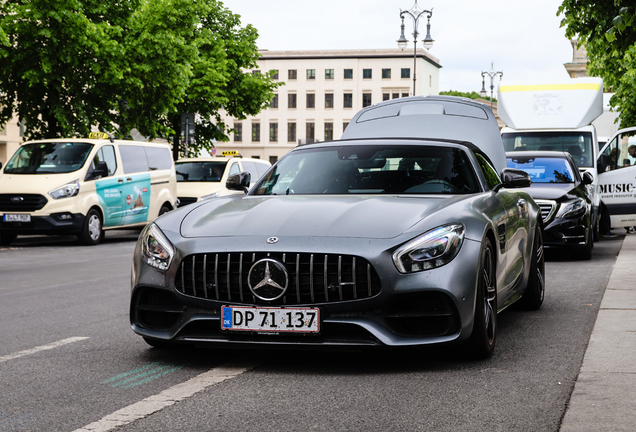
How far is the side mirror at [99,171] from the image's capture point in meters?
17.5

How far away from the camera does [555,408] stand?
4.16 metres

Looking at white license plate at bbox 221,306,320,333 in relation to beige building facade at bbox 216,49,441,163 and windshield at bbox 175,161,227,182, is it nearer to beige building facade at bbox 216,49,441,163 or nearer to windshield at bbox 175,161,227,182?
windshield at bbox 175,161,227,182

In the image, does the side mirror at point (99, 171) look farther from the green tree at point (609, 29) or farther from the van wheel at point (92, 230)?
the green tree at point (609, 29)

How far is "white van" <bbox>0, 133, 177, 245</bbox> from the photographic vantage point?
16.7 metres

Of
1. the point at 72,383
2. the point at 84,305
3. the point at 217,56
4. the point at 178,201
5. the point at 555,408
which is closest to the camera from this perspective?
the point at 555,408

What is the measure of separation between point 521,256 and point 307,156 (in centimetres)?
174

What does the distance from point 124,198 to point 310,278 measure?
1428cm

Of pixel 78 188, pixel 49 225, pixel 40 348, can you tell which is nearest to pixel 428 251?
pixel 40 348

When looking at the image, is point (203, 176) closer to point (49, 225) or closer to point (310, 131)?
point (49, 225)

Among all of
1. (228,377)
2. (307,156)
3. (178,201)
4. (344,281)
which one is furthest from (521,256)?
(178,201)

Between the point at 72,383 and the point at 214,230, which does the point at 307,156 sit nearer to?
the point at 214,230

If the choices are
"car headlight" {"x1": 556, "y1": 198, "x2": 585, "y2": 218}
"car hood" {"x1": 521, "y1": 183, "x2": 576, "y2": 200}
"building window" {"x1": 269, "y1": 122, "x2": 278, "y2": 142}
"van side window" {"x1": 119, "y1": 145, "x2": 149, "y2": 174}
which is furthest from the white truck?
"building window" {"x1": 269, "y1": 122, "x2": 278, "y2": 142}

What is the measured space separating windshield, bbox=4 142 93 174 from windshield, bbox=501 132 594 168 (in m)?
8.18

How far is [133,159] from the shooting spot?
1903 centimetres
